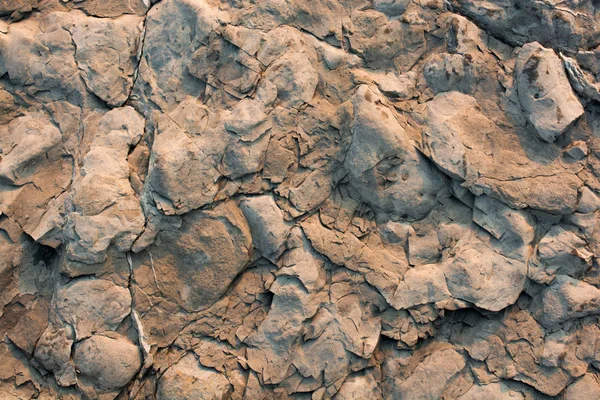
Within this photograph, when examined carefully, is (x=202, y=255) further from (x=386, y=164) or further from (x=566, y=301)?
(x=566, y=301)

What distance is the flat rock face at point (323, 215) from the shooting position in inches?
112

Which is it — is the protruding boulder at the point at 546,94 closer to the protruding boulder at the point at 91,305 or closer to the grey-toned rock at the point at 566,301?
→ the grey-toned rock at the point at 566,301

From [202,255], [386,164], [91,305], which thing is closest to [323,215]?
[386,164]

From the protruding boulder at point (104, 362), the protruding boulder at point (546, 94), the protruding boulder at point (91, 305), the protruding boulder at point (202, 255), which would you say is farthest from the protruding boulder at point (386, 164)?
the protruding boulder at point (104, 362)

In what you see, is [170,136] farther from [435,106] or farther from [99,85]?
[435,106]

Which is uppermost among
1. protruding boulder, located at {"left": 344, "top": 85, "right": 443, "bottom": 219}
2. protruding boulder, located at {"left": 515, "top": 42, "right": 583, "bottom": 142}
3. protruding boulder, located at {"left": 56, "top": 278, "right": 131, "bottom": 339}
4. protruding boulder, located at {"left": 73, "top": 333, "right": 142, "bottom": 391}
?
protruding boulder, located at {"left": 515, "top": 42, "right": 583, "bottom": 142}

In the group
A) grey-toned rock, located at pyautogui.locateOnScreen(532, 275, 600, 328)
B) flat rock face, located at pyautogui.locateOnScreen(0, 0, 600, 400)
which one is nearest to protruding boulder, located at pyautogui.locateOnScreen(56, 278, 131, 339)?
flat rock face, located at pyautogui.locateOnScreen(0, 0, 600, 400)

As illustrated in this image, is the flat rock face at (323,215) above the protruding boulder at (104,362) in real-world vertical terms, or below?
above

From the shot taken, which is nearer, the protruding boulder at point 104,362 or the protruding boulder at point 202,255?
the protruding boulder at point 104,362

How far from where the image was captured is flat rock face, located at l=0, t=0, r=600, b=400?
9.32 ft

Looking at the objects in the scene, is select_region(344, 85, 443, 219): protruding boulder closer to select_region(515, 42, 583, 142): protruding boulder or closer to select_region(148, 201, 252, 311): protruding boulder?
select_region(515, 42, 583, 142): protruding boulder

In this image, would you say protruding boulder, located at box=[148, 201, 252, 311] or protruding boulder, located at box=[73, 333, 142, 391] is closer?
protruding boulder, located at box=[73, 333, 142, 391]

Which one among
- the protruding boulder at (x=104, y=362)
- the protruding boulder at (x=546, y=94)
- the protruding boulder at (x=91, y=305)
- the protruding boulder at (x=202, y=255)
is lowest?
the protruding boulder at (x=104, y=362)

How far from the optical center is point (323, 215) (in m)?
2.99
